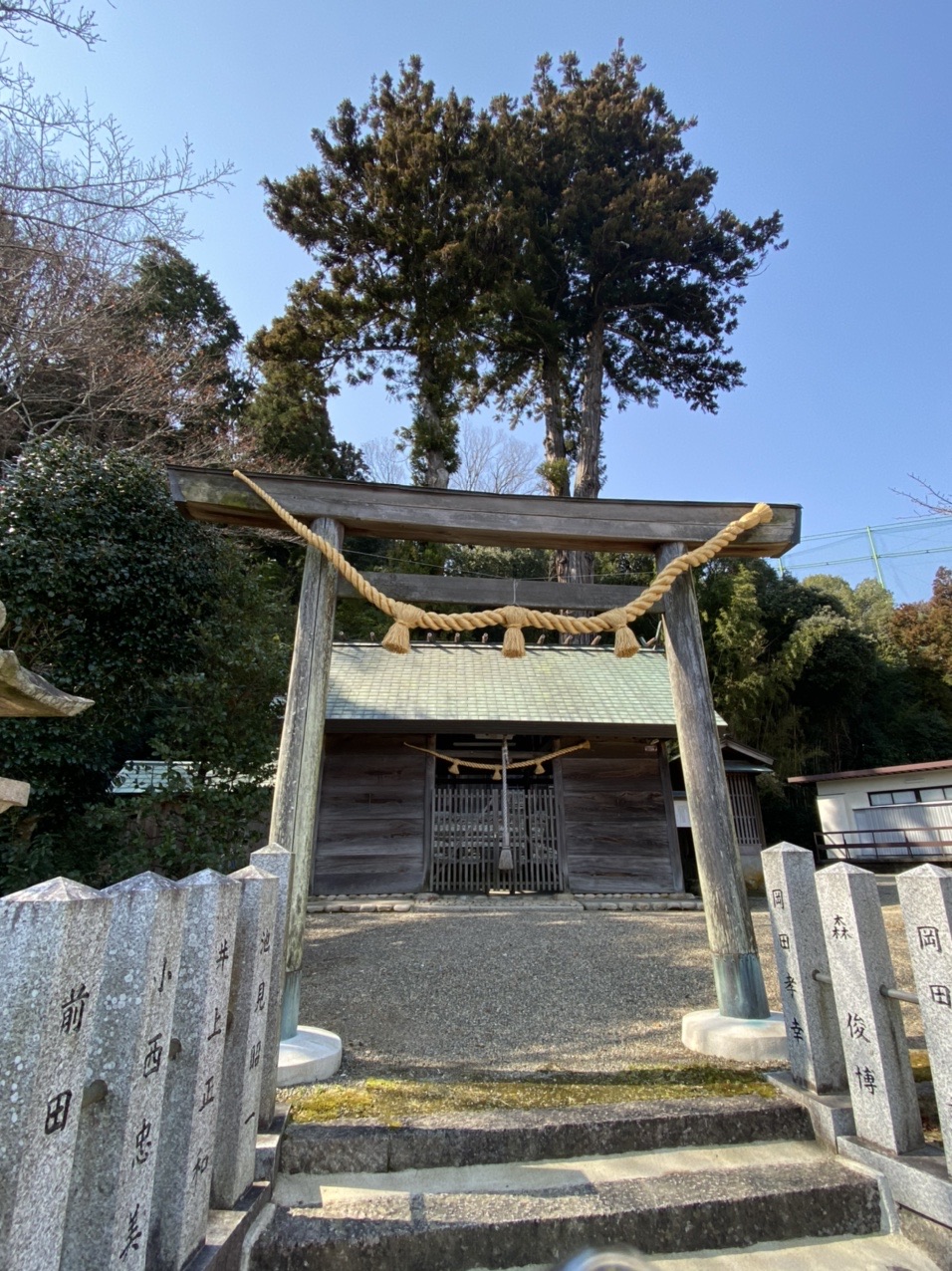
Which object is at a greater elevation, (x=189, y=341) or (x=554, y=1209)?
(x=189, y=341)

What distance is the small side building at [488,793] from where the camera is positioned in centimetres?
991

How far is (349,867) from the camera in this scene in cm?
988

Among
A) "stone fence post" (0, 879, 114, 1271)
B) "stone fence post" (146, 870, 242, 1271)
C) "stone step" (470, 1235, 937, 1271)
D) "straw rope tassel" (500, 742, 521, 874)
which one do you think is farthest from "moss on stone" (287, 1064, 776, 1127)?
"straw rope tassel" (500, 742, 521, 874)

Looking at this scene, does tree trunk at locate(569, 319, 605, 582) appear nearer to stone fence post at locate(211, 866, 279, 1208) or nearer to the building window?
the building window

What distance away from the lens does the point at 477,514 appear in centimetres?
477

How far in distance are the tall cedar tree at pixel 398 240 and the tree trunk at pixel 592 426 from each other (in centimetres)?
368

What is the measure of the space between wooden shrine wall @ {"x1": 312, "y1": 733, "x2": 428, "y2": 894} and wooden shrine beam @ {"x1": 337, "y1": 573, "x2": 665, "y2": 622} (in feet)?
19.4

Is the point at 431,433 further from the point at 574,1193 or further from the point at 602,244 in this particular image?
the point at 574,1193

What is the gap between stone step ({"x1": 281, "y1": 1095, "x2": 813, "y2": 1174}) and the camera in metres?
2.65

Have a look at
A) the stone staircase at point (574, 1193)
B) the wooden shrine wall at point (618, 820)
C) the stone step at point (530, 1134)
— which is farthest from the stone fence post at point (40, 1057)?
the wooden shrine wall at point (618, 820)

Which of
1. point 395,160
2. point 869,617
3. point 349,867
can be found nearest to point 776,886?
point 349,867

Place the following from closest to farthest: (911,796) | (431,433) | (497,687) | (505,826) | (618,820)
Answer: (505,826) → (618,820) → (497,687) → (911,796) → (431,433)

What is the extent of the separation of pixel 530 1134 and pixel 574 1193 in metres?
0.30

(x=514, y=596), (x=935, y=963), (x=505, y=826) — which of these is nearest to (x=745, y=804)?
(x=505, y=826)
